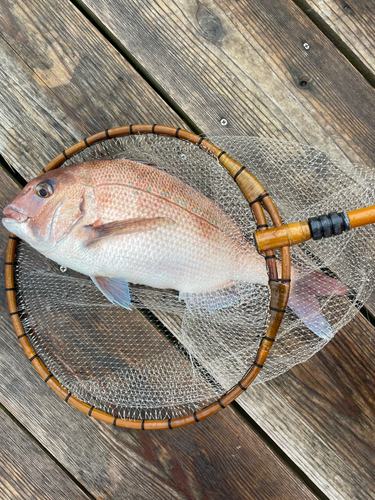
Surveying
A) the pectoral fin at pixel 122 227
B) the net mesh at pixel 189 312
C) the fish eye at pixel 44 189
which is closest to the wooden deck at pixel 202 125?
the net mesh at pixel 189 312

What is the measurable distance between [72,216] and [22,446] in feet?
3.18

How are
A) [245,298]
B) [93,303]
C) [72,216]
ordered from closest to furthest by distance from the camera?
[72,216], [245,298], [93,303]

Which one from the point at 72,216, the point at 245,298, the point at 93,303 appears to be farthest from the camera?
the point at 93,303

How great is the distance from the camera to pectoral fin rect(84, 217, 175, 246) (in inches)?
43.8

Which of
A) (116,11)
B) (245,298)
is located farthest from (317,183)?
(116,11)

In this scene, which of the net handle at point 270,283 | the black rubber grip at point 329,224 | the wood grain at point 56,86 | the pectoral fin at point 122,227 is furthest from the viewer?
the wood grain at point 56,86

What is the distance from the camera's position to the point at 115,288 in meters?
1.22

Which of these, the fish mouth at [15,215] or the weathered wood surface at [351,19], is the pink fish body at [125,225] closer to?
the fish mouth at [15,215]

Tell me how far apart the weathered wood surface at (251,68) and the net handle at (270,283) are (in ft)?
1.09

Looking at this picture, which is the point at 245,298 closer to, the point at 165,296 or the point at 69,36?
the point at 165,296

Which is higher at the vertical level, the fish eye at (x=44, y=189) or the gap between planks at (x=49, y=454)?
the fish eye at (x=44, y=189)

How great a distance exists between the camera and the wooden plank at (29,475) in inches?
55.2

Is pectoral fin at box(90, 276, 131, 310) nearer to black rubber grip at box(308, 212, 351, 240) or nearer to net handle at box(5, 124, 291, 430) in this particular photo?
net handle at box(5, 124, 291, 430)

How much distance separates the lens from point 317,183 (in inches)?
52.2
